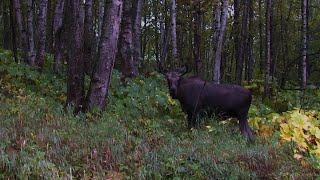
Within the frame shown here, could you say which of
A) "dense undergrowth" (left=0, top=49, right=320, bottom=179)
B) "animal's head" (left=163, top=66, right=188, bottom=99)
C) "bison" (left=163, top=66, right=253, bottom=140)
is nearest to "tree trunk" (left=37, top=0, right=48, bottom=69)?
"dense undergrowth" (left=0, top=49, right=320, bottom=179)

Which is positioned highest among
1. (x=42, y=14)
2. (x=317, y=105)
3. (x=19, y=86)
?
(x=42, y=14)

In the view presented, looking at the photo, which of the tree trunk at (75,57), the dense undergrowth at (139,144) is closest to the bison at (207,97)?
the dense undergrowth at (139,144)

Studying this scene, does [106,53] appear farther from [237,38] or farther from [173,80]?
[237,38]

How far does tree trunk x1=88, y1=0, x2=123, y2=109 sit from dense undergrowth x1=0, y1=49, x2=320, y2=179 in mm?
512

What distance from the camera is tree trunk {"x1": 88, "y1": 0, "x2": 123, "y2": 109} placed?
10.9 meters

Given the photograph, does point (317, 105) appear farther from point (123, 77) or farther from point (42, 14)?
point (42, 14)

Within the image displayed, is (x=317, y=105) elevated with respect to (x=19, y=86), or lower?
lower

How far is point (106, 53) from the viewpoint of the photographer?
1098cm

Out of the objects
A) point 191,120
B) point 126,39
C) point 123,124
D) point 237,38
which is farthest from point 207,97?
point 237,38

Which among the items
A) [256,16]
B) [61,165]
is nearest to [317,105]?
[61,165]

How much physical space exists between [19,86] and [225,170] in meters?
7.55

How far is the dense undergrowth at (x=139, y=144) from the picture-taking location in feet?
23.0

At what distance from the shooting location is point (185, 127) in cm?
1080

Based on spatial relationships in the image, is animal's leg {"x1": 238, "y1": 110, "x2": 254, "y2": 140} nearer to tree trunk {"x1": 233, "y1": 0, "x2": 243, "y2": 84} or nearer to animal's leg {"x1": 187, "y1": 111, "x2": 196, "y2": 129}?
animal's leg {"x1": 187, "y1": 111, "x2": 196, "y2": 129}
